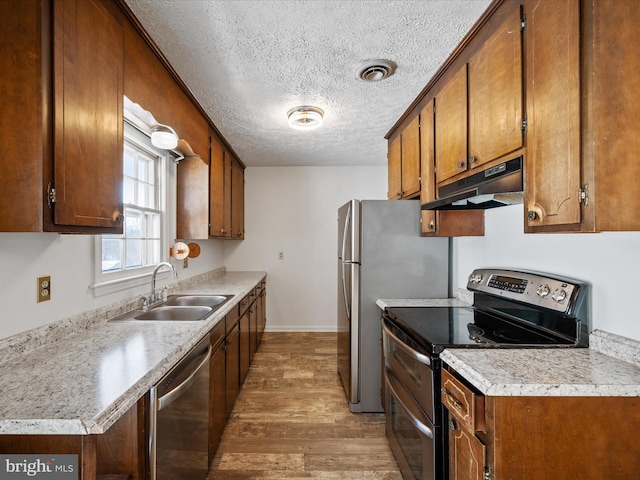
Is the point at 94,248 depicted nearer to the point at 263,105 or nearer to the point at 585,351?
the point at 263,105

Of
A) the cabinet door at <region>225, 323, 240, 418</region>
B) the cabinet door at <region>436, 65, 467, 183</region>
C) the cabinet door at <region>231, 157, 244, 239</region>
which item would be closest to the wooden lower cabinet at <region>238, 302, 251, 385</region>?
the cabinet door at <region>225, 323, 240, 418</region>

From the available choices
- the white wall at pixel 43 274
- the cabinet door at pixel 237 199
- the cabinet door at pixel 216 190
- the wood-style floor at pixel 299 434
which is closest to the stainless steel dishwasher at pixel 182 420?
the wood-style floor at pixel 299 434

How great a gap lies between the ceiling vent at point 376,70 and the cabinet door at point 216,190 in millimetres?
1615

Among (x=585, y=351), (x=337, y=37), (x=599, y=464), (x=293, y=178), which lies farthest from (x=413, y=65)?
(x=293, y=178)

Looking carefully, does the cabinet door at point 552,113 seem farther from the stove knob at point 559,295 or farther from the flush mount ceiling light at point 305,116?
the flush mount ceiling light at point 305,116

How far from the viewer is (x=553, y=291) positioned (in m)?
1.42

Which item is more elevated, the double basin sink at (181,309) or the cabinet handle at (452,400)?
the double basin sink at (181,309)

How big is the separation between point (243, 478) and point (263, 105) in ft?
8.23

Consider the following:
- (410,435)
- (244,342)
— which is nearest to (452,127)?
(410,435)

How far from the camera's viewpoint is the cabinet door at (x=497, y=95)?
4.29ft

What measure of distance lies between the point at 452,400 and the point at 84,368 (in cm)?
137

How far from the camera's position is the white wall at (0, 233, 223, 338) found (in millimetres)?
1197

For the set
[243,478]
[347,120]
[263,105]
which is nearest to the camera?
[243,478]

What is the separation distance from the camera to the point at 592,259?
132 centimetres
